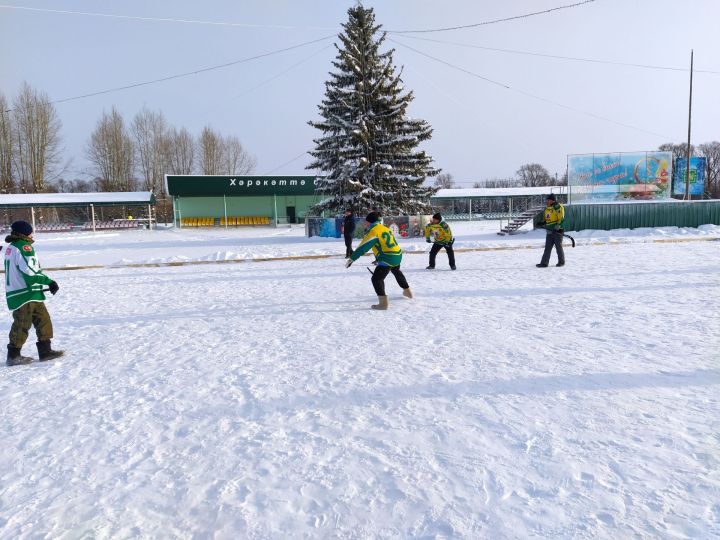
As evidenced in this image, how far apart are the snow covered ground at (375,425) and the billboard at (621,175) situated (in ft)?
64.0

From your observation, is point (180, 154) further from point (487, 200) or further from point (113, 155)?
point (487, 200)

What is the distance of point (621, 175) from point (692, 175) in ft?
24.7

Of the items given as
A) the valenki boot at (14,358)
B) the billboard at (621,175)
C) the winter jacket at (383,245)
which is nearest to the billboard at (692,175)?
the billboard at (621,175)

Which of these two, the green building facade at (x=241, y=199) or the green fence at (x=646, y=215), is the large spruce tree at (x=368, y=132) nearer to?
the green fence at (x=646, y=215)

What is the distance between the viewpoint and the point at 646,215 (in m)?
23.7

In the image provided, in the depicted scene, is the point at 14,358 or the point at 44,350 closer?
the point at 14,358

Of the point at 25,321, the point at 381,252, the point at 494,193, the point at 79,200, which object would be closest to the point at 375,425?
the point at 25,321

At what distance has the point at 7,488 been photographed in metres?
2.66

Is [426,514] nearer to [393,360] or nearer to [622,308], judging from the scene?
[393,360]

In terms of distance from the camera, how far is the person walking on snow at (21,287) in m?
4.90

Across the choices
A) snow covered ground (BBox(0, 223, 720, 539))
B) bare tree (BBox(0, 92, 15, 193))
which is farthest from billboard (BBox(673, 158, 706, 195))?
bare tree (BBox(0, 92, 15, 193))

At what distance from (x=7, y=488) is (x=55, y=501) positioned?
0.40m

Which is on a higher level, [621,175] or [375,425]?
[621,175]

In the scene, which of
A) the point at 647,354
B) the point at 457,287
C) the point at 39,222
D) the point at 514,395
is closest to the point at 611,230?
the point at 457,287
